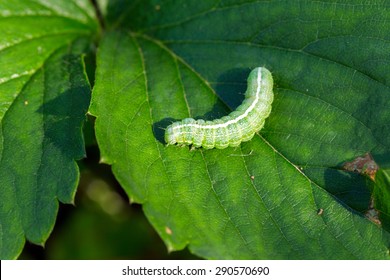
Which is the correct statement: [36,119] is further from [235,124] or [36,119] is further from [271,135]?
[271,135]

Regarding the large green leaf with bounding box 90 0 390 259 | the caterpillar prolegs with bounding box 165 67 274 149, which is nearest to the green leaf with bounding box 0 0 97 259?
Result: the large green leaf with bounding box 90 0 390 259

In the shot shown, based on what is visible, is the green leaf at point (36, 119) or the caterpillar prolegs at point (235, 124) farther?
the caterpillar prolegs at point (235, 124)

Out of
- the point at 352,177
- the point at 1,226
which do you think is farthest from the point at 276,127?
the point at 1,226

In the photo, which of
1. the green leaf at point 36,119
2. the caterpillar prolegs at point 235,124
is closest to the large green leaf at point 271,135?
the caterpillar prolegs at point 235,124

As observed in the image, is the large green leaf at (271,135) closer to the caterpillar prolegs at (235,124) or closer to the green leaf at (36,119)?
the caterpillar prolegs at (235,124)

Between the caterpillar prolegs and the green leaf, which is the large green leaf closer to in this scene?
the caterpillar prolegs

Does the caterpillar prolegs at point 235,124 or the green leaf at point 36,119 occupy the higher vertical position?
the green leaf at point 36,119

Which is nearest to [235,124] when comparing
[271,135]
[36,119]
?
[271,135]

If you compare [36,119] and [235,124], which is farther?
[36,119]
